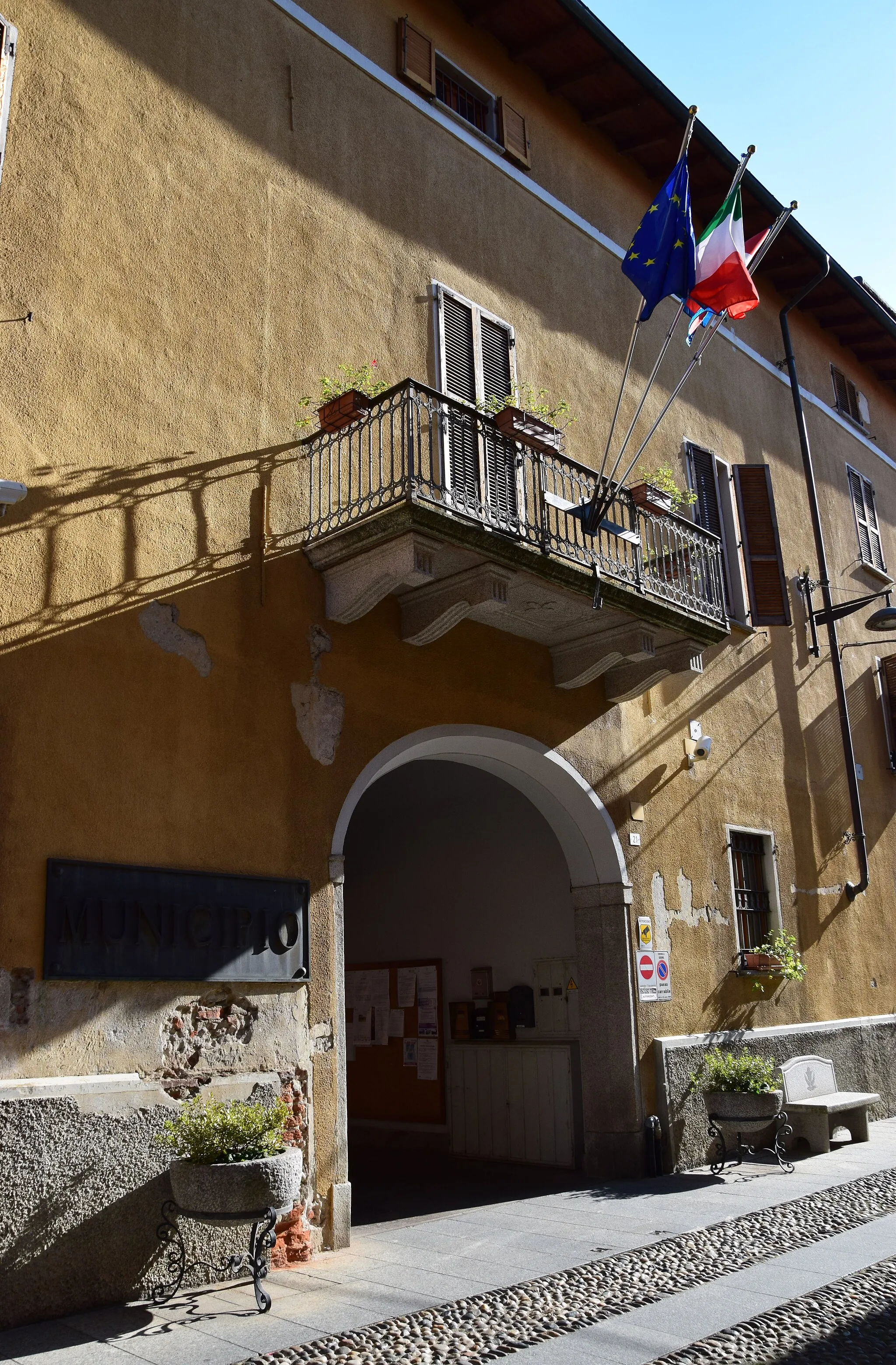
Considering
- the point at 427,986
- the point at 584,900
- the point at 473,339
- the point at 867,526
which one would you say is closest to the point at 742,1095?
the point at 584,900

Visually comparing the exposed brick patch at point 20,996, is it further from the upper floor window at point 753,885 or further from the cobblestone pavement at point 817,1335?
the upper floor window at point 753,885

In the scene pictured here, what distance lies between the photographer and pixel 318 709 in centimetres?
819

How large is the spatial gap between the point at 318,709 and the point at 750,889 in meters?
6.40

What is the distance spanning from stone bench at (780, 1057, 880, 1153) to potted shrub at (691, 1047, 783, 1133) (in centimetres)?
88

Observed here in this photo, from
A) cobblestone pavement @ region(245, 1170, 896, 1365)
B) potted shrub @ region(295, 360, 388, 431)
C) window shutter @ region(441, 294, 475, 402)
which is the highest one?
window shutter @ region(441, 294, 475, 402)

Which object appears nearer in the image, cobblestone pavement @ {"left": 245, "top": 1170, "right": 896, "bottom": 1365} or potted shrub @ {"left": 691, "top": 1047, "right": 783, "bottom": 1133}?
cobblestone pavement @ {"left": 245, "top": 1170, "right": 896, "bottom": 1365}

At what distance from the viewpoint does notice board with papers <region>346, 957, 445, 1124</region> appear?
12195 mm

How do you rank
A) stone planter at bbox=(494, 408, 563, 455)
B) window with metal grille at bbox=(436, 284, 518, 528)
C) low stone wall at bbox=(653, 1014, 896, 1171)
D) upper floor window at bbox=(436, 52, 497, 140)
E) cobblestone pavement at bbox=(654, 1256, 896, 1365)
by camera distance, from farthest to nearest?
upper floor window at bbox=(436, 52, 497, 140), low stone wall at bbox=(653, 1014, 896, 1171), stone planter at bbox=(494, 408, 563, 455), window with metal grille at bbox=(436, 284, 518, 528), cobblestone pavement at bbox=(654, 1256, 896, 1365)

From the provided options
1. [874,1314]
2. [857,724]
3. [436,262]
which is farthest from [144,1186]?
[857,724]

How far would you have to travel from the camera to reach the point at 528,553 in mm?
8562

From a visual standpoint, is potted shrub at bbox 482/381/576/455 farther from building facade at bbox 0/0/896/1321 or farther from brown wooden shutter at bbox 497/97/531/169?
brown wooden shutter at bbox 497/97/531/169

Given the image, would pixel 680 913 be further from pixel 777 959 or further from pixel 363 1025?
pixel 363 1025

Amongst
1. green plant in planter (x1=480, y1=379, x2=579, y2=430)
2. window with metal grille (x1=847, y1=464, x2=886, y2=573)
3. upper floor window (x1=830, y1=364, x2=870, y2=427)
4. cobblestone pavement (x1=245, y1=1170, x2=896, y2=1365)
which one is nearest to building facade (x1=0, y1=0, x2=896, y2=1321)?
green plant in planter (x1=480, y1=379, x2=579, y2=430)

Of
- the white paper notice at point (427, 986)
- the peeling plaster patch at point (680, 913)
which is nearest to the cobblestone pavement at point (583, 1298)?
the peeling plaster patch at point (680, 913)
